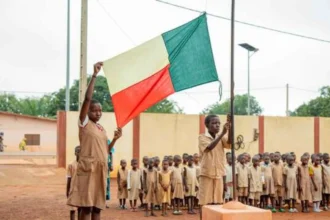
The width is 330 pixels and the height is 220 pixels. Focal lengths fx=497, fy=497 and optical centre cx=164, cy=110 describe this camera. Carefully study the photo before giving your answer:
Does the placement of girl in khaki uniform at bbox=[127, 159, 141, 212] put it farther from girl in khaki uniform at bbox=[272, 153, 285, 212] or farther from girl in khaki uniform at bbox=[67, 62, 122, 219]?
girl in khaki uniform at bbox=[67, 62, 122, 219]

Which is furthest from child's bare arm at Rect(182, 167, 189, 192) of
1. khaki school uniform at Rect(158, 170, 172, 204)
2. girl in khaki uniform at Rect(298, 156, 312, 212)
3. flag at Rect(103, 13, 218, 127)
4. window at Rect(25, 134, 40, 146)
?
window at Rect(25, 134, 40, 146)

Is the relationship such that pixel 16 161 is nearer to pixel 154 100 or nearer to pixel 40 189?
A: pixel 40 189

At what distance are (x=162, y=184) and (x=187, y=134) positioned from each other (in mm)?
8572

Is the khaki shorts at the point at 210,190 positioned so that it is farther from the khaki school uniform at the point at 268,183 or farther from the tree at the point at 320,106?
the tree at the point at 320,106

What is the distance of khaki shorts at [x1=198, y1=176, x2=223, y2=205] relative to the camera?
5.74m

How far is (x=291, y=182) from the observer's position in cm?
1117

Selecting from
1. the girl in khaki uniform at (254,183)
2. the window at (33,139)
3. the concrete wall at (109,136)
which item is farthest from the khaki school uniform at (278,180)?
the window at (33,139)

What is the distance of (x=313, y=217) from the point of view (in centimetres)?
1047

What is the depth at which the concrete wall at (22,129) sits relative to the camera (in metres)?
31.0

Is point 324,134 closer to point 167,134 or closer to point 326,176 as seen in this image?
point 167,134

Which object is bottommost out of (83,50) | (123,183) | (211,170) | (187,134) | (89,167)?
(123,183)

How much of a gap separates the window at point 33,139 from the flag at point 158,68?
86.5 ft

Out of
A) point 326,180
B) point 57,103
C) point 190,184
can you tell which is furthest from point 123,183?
point 57,103

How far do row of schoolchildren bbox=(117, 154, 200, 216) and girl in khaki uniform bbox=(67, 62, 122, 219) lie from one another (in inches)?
225
